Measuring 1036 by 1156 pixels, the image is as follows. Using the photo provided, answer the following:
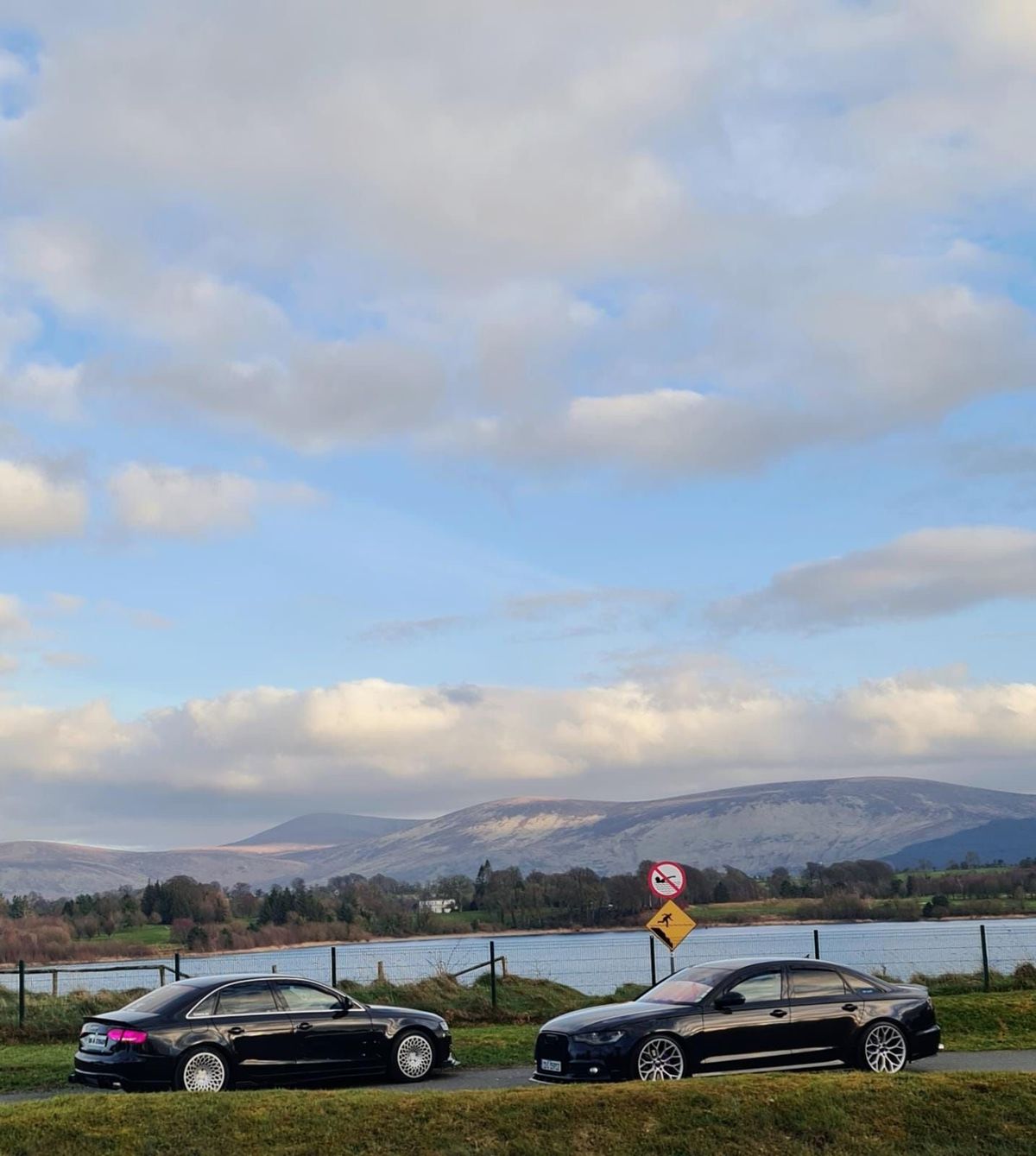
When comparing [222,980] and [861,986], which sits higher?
[222,980]

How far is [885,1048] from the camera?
16859mm

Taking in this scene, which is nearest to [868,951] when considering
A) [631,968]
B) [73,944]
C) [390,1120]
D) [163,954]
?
[631,968]

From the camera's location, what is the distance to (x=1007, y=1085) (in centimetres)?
1438

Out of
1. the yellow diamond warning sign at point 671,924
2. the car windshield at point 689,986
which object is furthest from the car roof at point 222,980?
the yellow diamond warning sign at point 671,924

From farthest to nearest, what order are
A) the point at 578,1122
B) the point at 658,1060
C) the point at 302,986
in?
the point at 302,986 → the point at 658,1060 → the point at 578,1122

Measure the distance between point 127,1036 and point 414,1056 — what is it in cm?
363

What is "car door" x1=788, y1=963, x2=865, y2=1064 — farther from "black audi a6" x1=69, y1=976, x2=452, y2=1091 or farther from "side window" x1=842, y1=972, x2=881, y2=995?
"black audi a6" x1=69, y1=976, x2=452, y2=1091

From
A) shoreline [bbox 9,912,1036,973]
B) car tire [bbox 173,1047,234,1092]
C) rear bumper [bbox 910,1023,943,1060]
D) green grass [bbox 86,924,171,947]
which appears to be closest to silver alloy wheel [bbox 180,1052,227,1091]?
car tire [bbox 173,1047,234,1092]

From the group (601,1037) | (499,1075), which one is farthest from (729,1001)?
(499,1075)

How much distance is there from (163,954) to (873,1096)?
53.0 m

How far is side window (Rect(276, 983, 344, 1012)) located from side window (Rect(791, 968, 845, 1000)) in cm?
555

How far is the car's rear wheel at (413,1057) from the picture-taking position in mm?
17781

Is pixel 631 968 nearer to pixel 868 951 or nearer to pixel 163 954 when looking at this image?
pixel 868 951

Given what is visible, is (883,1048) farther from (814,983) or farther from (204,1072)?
(204,1072)
